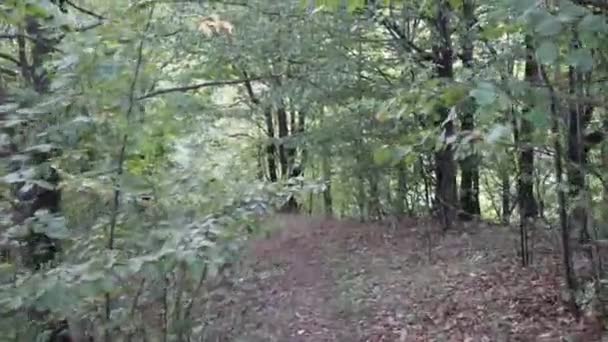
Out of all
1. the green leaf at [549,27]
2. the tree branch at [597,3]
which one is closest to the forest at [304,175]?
the green leaf at [549,27]

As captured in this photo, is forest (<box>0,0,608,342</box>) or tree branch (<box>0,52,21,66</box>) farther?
tree branch (<box>0,52,21,66</box>)

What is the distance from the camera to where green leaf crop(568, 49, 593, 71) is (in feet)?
6.18

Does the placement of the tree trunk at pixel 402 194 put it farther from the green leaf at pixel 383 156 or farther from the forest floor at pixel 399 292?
the green leaf at pixel 383 156

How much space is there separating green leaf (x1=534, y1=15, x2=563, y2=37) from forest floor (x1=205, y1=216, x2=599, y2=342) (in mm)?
2704

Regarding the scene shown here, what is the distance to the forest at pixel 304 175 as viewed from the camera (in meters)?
2.80

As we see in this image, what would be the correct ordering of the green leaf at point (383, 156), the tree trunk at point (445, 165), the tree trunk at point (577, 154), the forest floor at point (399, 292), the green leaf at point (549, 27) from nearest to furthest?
1. the green leaf at point (549, 27)
2. the green leaf at point (383, 156)
3. the tree trunk at point (577, 154)
4. the forest floor at point (399, 292)
5. the tree trunk at point (445, 165)

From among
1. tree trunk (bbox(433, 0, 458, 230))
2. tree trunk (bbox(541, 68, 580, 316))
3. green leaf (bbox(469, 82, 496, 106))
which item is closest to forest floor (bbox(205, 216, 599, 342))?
tree trunk (bbox(541, 68, 580, 316))

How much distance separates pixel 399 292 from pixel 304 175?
2.02m

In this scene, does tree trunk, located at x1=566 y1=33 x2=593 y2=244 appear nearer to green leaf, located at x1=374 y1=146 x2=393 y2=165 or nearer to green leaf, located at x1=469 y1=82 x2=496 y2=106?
green leaf, located at x1=374 y1=146 x2=393 y2=165

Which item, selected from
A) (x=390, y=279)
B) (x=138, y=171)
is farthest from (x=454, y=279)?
(x=138, y=171)

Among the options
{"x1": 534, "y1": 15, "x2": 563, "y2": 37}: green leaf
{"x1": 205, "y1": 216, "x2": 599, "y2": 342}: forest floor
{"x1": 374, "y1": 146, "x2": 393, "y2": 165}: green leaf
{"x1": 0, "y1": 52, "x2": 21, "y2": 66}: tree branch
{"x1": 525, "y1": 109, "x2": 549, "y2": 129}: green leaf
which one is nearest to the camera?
{"x1": 534, "y1": 15, "x2": 563, "y2": 37}: green leaf

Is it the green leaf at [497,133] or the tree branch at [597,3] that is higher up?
the tree branch at [597,3]

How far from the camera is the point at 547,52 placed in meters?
1.83

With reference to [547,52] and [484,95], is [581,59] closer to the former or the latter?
[547,52]
